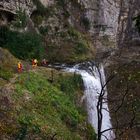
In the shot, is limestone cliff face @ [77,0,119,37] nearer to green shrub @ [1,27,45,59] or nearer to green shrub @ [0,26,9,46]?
green shrub @ [1,27,45,59]

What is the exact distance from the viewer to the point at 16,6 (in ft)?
126

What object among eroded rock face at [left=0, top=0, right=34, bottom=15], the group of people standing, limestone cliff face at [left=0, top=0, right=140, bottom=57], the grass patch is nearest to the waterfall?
the grass patch

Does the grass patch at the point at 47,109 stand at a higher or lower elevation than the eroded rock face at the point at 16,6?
lower

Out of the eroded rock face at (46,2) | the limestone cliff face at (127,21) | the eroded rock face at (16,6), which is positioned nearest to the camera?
the eroded rock face at (16,6)

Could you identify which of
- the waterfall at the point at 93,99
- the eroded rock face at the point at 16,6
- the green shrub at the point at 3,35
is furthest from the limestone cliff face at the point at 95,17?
the waterfall at the point at 93,99

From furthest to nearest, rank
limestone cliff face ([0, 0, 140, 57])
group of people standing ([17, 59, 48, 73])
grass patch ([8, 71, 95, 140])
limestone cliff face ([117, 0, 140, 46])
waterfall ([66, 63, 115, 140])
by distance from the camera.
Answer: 1. limestone cliff face ([117, 0, 140, 46])
2. limestone cliff face ([0, 0, 140, 57])
3. waterfall ([66, 63, 115, 140])
4. group of people standing ([17, 59, 48, 73])
5. grass patch ([8, 71, 95, 140])

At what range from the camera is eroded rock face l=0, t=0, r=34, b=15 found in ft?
121

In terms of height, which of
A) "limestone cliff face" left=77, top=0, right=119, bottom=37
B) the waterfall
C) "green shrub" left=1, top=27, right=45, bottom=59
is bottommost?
the waterfall

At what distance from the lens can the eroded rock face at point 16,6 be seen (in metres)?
36.9

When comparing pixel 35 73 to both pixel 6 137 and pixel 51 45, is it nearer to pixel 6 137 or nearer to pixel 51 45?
pixel 6 137

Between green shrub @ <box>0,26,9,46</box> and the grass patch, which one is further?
green shrub @ <box>0,26,9,46</box>

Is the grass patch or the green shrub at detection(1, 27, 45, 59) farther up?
the green shrub at detection(1, 27, 45, 59)

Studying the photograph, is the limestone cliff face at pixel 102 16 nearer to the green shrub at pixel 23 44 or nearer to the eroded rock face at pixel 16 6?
the eroded rock face at pixel 16 6

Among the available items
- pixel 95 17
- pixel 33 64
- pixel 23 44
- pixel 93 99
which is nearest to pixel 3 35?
pixel 23 44
